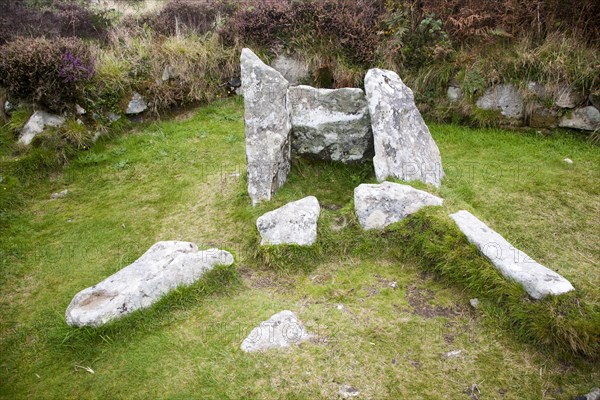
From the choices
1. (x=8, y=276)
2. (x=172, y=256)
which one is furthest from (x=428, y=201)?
(x=8, y=276)

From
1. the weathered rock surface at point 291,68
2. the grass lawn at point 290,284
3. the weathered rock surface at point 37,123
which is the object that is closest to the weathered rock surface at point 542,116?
the grass lawn at point 290,284

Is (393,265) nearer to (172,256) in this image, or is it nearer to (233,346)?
(233,346)

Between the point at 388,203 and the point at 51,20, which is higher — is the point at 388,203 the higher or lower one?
the lower one

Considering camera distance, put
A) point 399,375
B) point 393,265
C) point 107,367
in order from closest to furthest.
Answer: point 399,375 → point 107,367 → point 393,265

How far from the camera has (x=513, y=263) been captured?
14.0 feet

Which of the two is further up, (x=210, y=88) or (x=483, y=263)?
(x=210, y=88)

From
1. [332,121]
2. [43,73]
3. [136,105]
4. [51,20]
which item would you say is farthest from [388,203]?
[51,20]

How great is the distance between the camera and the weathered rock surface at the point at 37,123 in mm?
7844

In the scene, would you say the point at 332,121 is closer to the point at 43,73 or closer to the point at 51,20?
the point at 43,73

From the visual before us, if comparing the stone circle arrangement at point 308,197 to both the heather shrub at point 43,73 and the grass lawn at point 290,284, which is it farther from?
the heather shrub at point 43,73

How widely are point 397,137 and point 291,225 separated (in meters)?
2.30

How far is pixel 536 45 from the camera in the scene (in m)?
8.09

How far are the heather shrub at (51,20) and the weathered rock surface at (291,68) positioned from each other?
17.2 feet

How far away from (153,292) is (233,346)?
1119 mm
